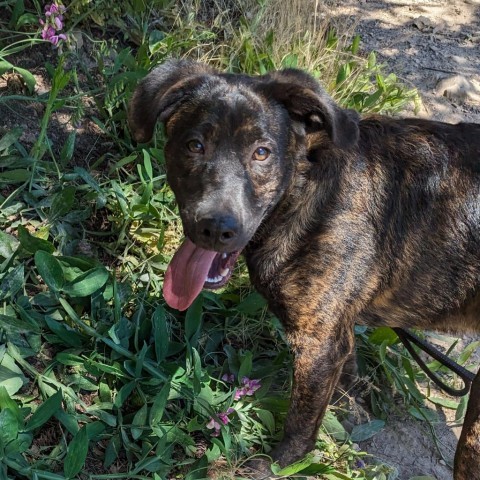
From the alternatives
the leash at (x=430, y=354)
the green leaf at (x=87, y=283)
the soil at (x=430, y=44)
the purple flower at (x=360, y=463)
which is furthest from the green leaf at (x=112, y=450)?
the soil at (x=430, y=44)

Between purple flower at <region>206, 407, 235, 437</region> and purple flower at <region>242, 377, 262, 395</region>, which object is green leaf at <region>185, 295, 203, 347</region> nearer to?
purple flower at <region>242, 377, 262, 395</region>

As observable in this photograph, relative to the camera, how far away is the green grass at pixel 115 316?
12.7 feet

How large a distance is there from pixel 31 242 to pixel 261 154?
1.49m

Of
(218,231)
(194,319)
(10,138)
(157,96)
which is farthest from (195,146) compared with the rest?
(10,138)

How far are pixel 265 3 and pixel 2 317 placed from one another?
12.8 feet

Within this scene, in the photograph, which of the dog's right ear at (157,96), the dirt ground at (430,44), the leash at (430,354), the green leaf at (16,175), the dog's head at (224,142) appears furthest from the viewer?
the dirt ground at (430,44)

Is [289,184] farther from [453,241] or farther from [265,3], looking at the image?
[265,3]

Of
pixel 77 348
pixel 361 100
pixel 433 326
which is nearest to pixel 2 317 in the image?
pixel 77 348

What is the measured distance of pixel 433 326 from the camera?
406 centimetres

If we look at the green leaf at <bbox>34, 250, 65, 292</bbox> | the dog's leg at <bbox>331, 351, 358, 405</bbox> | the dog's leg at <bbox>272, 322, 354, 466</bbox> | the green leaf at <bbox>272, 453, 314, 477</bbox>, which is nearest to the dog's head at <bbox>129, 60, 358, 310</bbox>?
the dog's leg at <bbox>272, 322, 354, 466</bbox>

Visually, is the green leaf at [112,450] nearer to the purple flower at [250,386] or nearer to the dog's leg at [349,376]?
the purple flower at [250,386]

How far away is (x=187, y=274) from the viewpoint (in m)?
3.78

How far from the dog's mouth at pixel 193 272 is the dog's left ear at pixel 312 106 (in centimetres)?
77

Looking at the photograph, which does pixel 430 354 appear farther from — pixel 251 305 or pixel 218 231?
pixel 218 231
